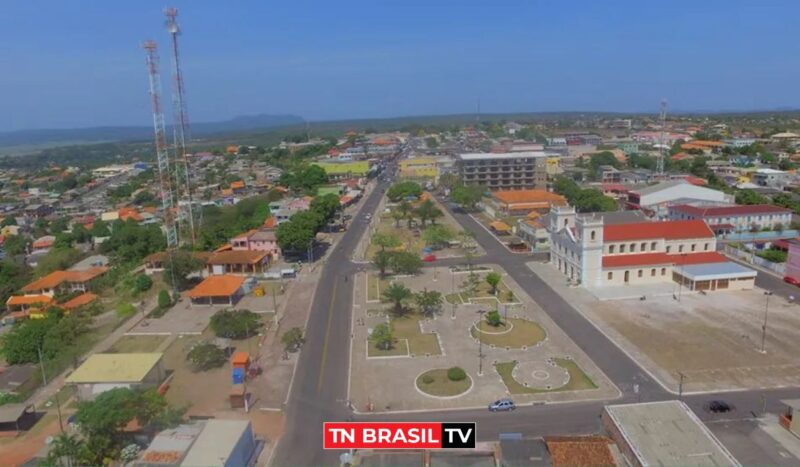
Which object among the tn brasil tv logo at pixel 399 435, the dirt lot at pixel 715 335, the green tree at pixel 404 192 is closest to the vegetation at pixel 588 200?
the green tree at pixel 404 192

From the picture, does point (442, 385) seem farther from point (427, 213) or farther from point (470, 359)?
point (427, 213)

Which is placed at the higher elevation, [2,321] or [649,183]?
Answer: [649,183]

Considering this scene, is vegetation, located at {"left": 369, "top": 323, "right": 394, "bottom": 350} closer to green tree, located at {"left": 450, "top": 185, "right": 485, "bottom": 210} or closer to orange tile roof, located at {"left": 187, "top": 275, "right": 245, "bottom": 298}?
orange tile roof, located at {"left": 187, "top": 275, "right": 245, "bottom": 298}

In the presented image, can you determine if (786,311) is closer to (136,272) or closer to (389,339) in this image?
(389,339)

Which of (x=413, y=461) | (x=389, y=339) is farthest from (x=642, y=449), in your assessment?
(x=389, y=339)

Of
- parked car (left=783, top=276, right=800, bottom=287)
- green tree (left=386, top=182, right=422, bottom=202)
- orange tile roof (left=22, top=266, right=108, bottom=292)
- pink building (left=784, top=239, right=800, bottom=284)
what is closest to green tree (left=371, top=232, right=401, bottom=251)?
orange tile roof (left=22, top=266, right=108, bottom=292)
